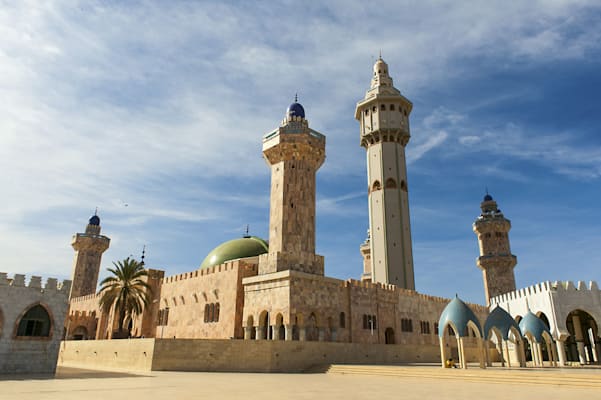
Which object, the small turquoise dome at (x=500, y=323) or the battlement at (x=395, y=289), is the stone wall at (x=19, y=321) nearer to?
the battlement at (x=395, y=289)

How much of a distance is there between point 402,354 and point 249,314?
11.5 metres

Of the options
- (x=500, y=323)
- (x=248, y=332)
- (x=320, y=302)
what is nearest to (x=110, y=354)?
(x=248, y=332)

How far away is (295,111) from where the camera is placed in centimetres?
3434

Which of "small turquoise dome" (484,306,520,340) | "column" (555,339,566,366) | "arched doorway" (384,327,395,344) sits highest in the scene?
"small turquoise dome" (484,306,520,340)

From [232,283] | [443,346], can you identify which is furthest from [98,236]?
[443,346]

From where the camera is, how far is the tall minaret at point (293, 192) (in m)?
29.7

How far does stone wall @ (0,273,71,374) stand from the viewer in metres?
19.5

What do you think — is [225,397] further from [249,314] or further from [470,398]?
[249,314]

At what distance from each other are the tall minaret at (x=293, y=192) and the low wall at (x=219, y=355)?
6248 millimetres

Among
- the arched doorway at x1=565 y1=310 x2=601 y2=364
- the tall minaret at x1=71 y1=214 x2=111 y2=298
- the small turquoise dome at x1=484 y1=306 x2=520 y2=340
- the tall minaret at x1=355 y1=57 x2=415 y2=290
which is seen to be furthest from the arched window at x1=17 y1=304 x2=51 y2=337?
the tall minaret at x1=71 y1=214 x2=111 y2=298

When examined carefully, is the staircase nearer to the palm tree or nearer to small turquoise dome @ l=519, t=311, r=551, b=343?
small turquoise dome @ l=519, t=311, r=551, b=343

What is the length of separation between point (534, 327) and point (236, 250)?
77.1 ft

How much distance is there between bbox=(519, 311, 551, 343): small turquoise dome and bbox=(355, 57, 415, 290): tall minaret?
18.5 metres

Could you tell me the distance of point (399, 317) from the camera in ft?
116
